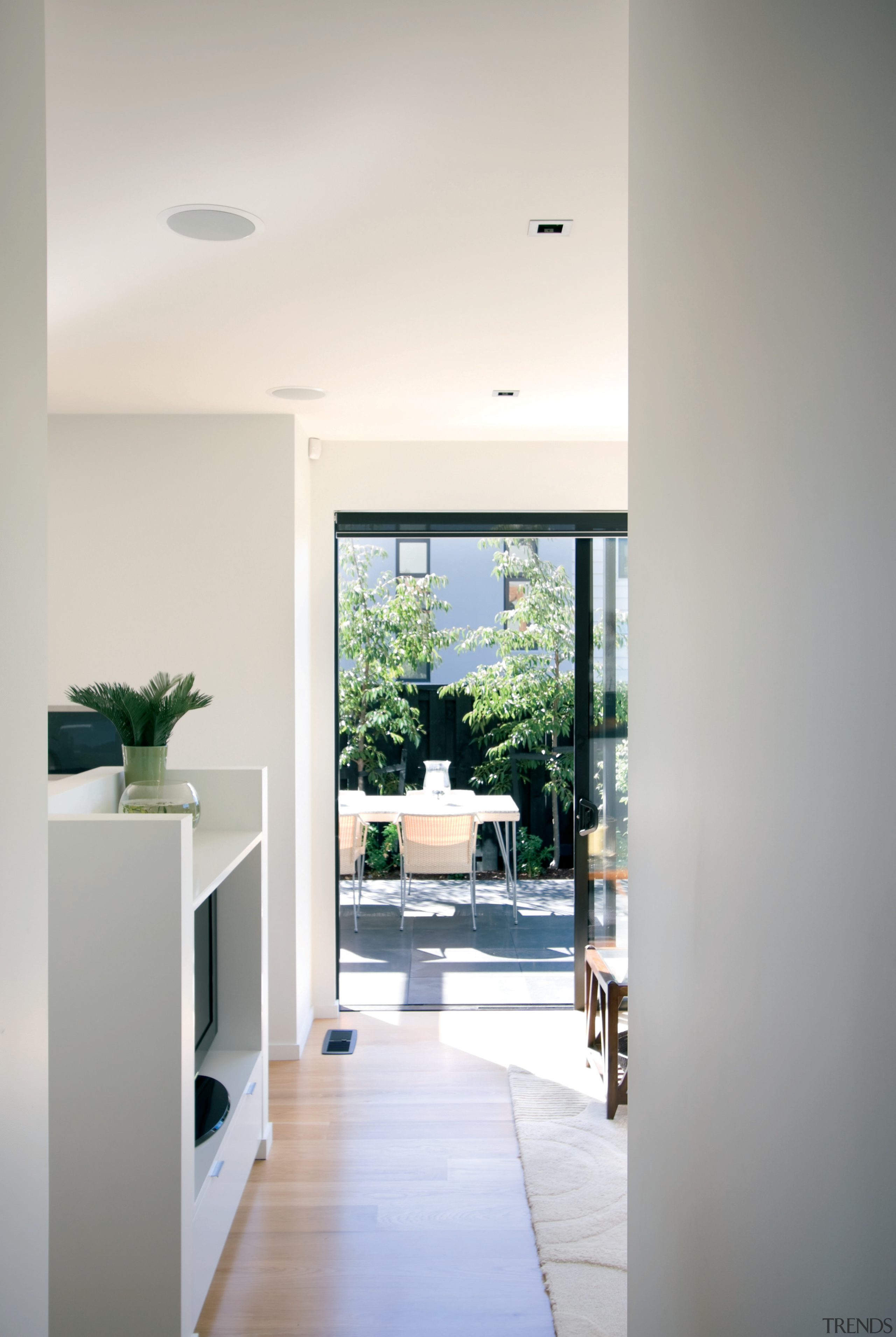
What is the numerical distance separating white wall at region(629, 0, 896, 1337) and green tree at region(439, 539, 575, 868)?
5803 mm

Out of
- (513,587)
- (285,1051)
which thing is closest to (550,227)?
(285,1051)

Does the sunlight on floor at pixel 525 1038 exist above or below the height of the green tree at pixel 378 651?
below

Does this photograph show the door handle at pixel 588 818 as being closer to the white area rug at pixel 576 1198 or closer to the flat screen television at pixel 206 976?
the white area rug at pixel 576 1198

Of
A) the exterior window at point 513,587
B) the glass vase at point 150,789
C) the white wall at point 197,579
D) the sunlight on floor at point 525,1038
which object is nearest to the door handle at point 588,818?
the sunlight on floor at point 525,1038

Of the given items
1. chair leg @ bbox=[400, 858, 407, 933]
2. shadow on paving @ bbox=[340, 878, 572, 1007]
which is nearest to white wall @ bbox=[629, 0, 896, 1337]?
shadow on paving @ bbox=[340, 878, 572, 1007]

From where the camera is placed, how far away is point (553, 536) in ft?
14.8

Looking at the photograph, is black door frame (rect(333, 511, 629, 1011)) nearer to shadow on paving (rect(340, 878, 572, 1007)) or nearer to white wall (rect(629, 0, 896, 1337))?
shadow on paving (rect(340, 878, 572, 1007))

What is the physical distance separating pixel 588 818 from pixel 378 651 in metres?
3.07

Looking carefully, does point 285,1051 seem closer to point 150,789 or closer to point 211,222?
point 150,789

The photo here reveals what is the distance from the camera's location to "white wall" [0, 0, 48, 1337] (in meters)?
1.10

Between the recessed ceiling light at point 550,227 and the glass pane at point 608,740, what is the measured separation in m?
2.31

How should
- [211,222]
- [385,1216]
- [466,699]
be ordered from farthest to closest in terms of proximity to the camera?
[466,699]
[385,1216]
[211,222]

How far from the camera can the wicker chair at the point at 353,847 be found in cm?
572

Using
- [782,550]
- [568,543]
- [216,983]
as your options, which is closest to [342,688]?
[568,543]
